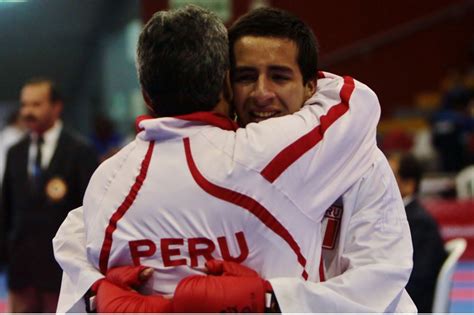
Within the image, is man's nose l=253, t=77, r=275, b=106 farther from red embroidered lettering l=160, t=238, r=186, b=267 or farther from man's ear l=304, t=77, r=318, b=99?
red embroidered lettering l=160, t=238, r=186, b=267

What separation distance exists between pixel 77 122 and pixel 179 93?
16179mm

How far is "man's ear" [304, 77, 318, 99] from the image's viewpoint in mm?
2318

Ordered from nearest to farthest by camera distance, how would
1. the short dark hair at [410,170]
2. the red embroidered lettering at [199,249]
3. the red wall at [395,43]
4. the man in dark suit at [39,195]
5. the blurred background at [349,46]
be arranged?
the red embroidered lettering at [199,249] → the short dark hair at [410,170] → the man in dark suit at [39,195] → the blurred background at [349,46] → the red wall at [395,43]

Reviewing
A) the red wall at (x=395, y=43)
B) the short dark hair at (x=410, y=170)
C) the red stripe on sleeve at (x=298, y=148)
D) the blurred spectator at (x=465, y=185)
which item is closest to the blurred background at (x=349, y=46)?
→ the red wall at (x=395, y=43)

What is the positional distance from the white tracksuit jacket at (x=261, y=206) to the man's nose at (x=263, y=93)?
0.44ft

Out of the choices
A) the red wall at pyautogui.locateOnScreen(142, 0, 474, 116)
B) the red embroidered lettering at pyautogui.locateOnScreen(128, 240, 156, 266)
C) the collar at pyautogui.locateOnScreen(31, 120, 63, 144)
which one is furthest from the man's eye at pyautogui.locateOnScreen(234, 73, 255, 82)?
the red wall at pyautogui.locateOnScreen(142, 0, 474, 116)

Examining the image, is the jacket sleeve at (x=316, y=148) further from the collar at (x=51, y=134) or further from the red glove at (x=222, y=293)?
the collar at (x=51, y=134)

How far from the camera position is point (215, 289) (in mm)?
1917

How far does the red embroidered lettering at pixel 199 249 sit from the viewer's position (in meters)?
2.02

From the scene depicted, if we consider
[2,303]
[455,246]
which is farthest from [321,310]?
[2,303]

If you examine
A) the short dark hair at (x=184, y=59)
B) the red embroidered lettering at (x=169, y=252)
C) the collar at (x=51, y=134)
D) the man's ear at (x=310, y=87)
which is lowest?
the collar at (x=51, y=134)

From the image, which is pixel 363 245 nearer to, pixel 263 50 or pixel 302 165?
pixel 302 165

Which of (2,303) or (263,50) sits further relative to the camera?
(2,303)

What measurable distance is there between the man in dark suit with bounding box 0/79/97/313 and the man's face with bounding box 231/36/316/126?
124 inches
